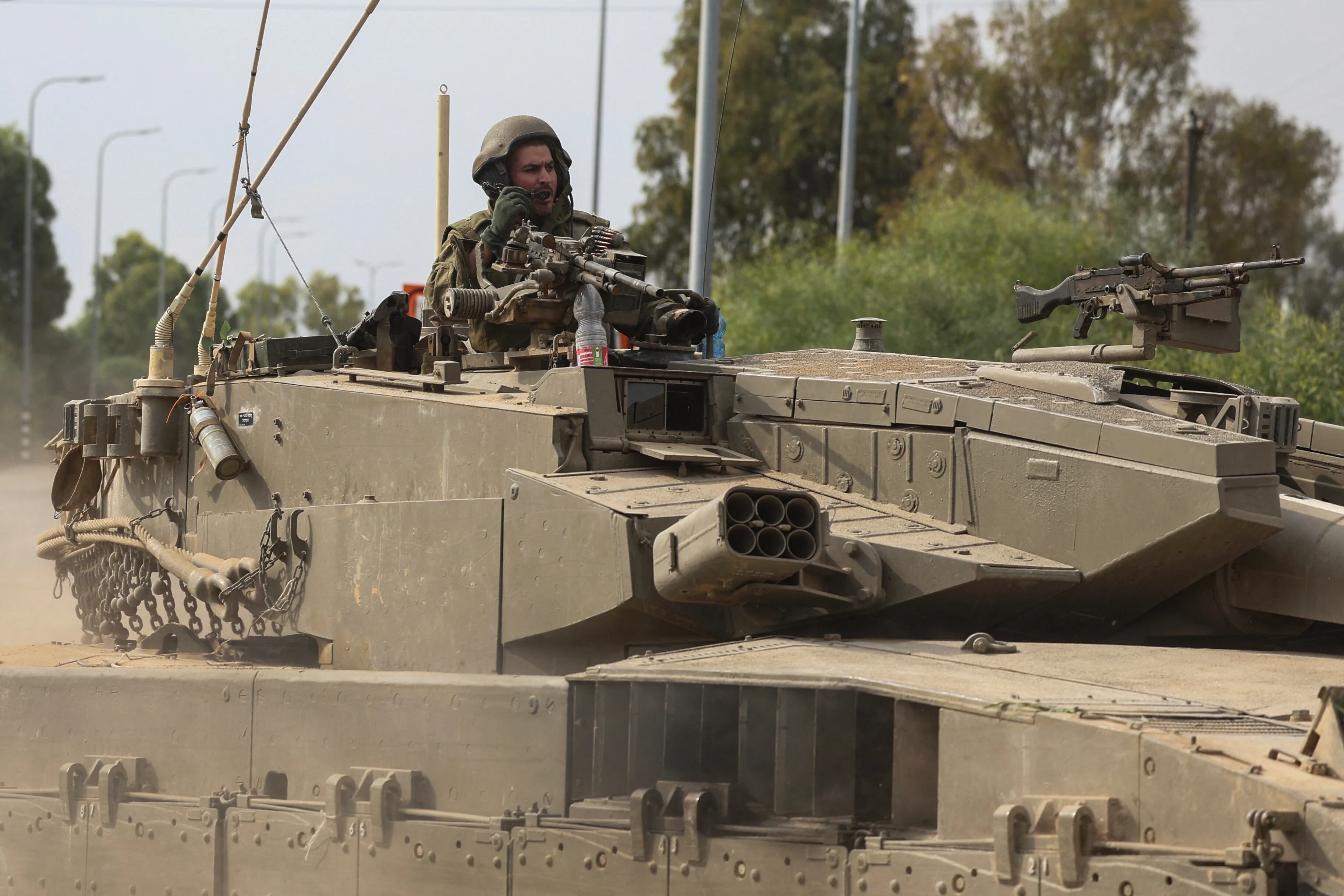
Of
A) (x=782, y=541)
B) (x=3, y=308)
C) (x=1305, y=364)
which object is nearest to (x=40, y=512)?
(x=1305, y=364)

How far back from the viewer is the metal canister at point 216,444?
29.5ft

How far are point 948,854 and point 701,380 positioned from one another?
310 cm

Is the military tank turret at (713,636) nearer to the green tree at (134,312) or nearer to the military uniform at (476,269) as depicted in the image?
the military uniform at (476,269)

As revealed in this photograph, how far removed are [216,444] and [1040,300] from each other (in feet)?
14.6

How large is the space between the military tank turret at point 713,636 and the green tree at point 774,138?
38617 millimetres

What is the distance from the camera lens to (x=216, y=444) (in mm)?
9062

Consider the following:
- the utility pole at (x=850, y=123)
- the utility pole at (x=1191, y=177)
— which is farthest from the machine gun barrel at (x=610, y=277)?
the utility pole at (x=1191, y=177)

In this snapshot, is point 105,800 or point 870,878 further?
Answer: point 105,800

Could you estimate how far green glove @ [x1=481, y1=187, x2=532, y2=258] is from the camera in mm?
8711

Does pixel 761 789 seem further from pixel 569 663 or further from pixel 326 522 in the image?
pixel 326 522

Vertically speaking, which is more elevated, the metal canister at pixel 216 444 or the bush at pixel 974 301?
the bush at pixel 974 301

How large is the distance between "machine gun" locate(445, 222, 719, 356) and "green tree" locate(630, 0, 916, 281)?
38.3 m

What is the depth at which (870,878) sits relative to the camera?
5625mm

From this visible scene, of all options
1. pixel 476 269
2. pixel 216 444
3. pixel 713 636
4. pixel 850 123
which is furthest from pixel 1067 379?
pixel 850 123
